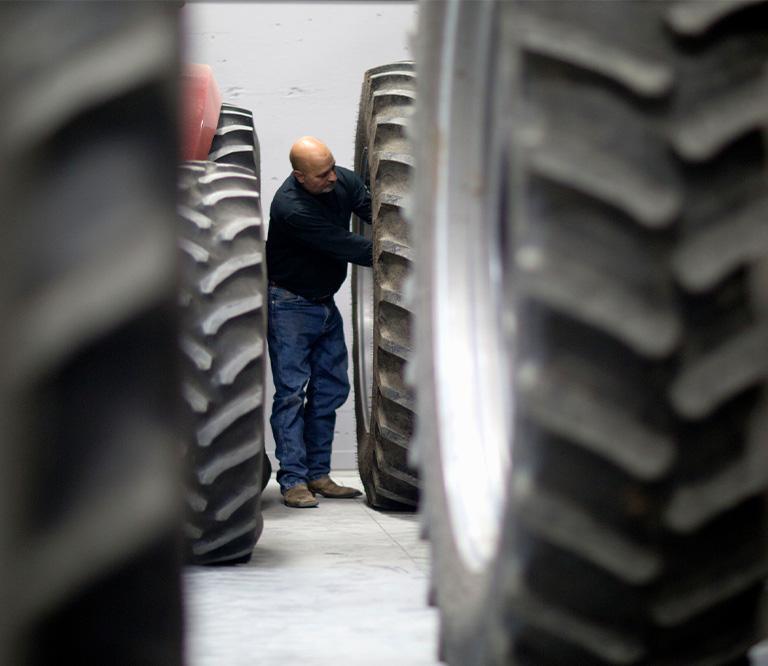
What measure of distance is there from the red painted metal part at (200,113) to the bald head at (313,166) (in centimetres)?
76

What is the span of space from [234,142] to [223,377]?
4.27 feet

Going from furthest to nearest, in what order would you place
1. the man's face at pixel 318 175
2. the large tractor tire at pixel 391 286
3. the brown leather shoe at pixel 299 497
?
the man's face at pixel 318 175, the brown leather shoe at pixel 299 497, the large tractor tire at pixel 391 286

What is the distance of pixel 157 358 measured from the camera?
53cm

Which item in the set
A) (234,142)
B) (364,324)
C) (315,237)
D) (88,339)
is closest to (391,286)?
(234,142)

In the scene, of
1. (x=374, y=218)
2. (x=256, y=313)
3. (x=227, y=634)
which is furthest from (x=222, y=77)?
(x=227, y=634)

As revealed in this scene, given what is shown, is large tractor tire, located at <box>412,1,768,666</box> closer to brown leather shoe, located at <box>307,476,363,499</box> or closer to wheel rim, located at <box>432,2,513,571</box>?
wheel rim, located at <box>432,2,513,571</box>

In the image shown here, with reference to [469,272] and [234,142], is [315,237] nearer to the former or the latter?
[234,142]

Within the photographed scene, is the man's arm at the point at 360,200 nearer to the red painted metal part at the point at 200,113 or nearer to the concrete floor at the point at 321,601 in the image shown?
the red painted metal part at the point at 200,113

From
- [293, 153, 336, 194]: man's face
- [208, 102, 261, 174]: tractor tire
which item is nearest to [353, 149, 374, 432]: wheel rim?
[293, 153, 336, 194]: man's face

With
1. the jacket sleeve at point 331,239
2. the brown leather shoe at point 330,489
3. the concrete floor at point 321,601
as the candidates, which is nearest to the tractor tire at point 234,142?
the jacket sleeve at point 331,239

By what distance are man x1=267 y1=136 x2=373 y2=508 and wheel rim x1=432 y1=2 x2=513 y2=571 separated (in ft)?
8.47

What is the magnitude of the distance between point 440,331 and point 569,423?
72 centimetres

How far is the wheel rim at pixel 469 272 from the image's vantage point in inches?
73.2

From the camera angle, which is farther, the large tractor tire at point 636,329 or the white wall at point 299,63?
the white wall at point 299,63
